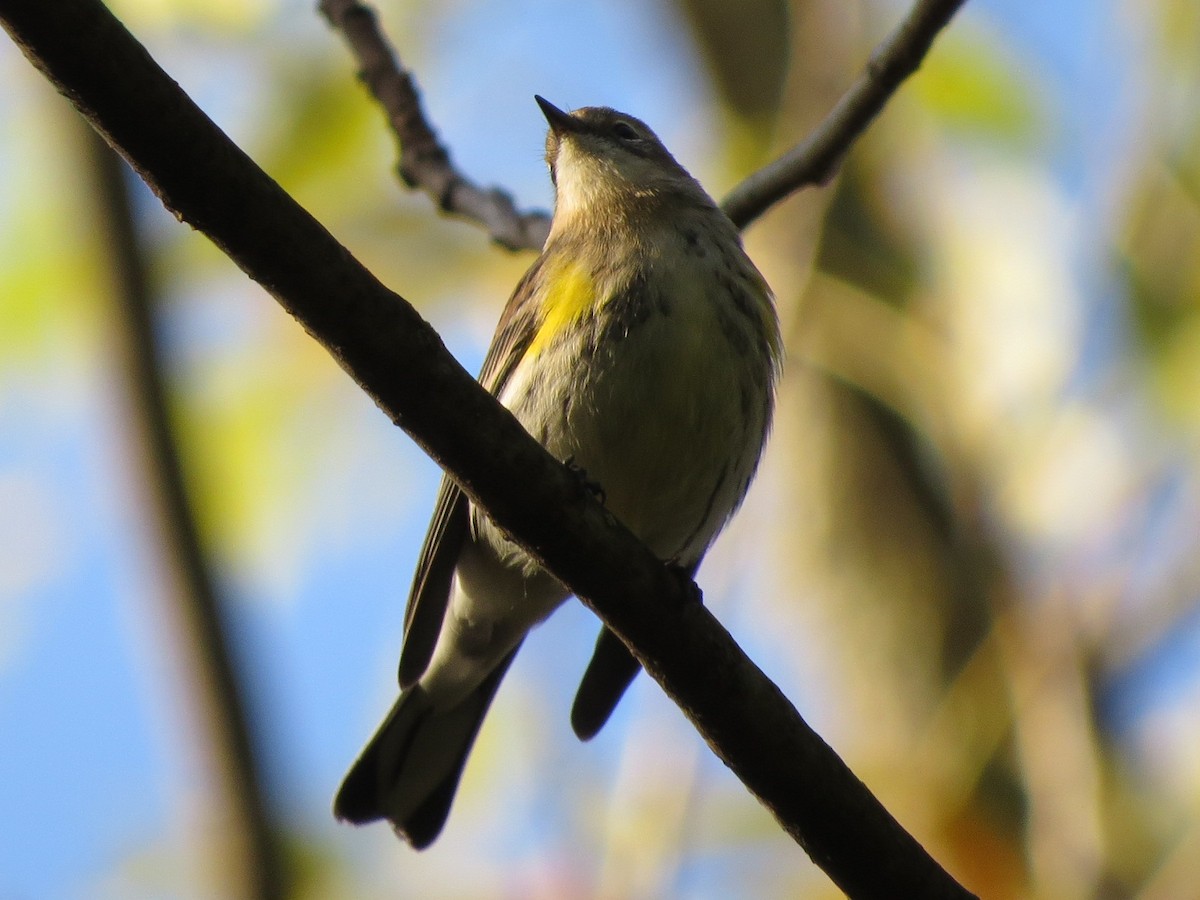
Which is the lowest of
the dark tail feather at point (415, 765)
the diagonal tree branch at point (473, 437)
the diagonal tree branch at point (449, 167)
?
the diagonal tree branch at point (473, 437)

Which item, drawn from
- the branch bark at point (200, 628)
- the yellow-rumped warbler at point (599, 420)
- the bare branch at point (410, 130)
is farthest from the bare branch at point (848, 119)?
the branch bark at point (200, 628)

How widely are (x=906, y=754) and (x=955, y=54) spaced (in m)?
3.53

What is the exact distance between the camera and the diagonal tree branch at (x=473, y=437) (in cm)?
250

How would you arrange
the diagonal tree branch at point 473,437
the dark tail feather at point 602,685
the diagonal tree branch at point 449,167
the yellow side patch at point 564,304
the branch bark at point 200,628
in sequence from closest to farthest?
the diagonal tree branch at point 473,437
the branch bark at point 200,628
the yellow side patch at point 564,304
the diagonal tree branch at point 449,167
the dark tail feather at point 602,685

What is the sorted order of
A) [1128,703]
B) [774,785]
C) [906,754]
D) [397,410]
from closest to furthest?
[397,410] → [774,785] → [1128,703] → [906,754]

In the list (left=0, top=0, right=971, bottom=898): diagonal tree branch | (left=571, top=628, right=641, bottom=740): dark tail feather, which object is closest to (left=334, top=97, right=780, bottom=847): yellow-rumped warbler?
(left=571, top=628, right=641, bottom=740): dark tail feather

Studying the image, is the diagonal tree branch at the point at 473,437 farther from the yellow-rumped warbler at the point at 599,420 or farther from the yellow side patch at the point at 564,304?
the yellow side patch at the point at 564,304

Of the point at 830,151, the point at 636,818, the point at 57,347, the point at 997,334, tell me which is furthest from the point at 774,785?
the point at 57,347

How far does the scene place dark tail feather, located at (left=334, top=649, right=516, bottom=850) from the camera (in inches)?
204

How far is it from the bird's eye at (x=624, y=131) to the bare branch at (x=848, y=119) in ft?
3.21

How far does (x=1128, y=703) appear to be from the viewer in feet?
19.3

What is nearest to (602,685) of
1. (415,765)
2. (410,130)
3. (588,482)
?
(415,765)

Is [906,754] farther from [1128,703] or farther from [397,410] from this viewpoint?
[397,410]

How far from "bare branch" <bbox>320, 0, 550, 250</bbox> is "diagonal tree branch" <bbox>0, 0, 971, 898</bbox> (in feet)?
7.69
